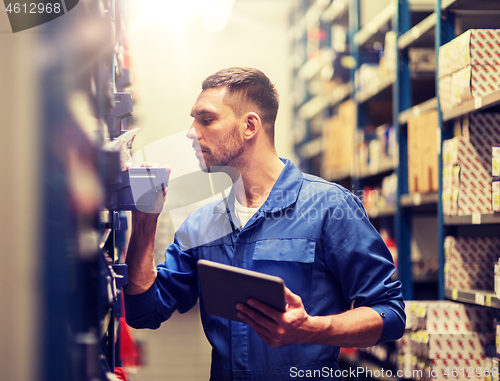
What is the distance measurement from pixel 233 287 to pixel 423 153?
201 centimetres

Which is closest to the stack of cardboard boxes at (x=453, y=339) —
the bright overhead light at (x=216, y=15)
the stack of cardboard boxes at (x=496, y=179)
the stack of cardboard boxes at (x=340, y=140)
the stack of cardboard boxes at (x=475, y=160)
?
the stack of cardboard boxes at (x=475, y=160)

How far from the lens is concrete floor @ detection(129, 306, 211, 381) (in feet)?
4.91

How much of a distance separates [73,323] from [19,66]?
0.44m

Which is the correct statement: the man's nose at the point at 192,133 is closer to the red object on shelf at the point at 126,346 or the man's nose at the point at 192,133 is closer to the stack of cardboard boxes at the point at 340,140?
the red object on shelf at the point at 126,346

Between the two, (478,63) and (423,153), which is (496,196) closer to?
(478,63)

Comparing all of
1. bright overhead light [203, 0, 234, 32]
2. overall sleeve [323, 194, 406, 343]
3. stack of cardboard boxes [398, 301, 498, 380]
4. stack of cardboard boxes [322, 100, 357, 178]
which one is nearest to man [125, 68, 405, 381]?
overall sleeve [323, 194, 406, 343]

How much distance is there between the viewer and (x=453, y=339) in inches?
86.1

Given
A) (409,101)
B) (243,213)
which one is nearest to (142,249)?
(243,213)

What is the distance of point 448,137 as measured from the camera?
8.00 feet

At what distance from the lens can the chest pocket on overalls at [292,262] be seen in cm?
138

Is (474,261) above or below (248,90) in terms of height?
below

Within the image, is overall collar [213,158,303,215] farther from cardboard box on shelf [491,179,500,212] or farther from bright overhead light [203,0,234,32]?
cardboard box on shelf [491,179,500,212]

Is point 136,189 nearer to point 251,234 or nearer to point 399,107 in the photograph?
point 251,234

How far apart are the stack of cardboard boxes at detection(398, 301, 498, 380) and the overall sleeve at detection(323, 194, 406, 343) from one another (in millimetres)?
983
